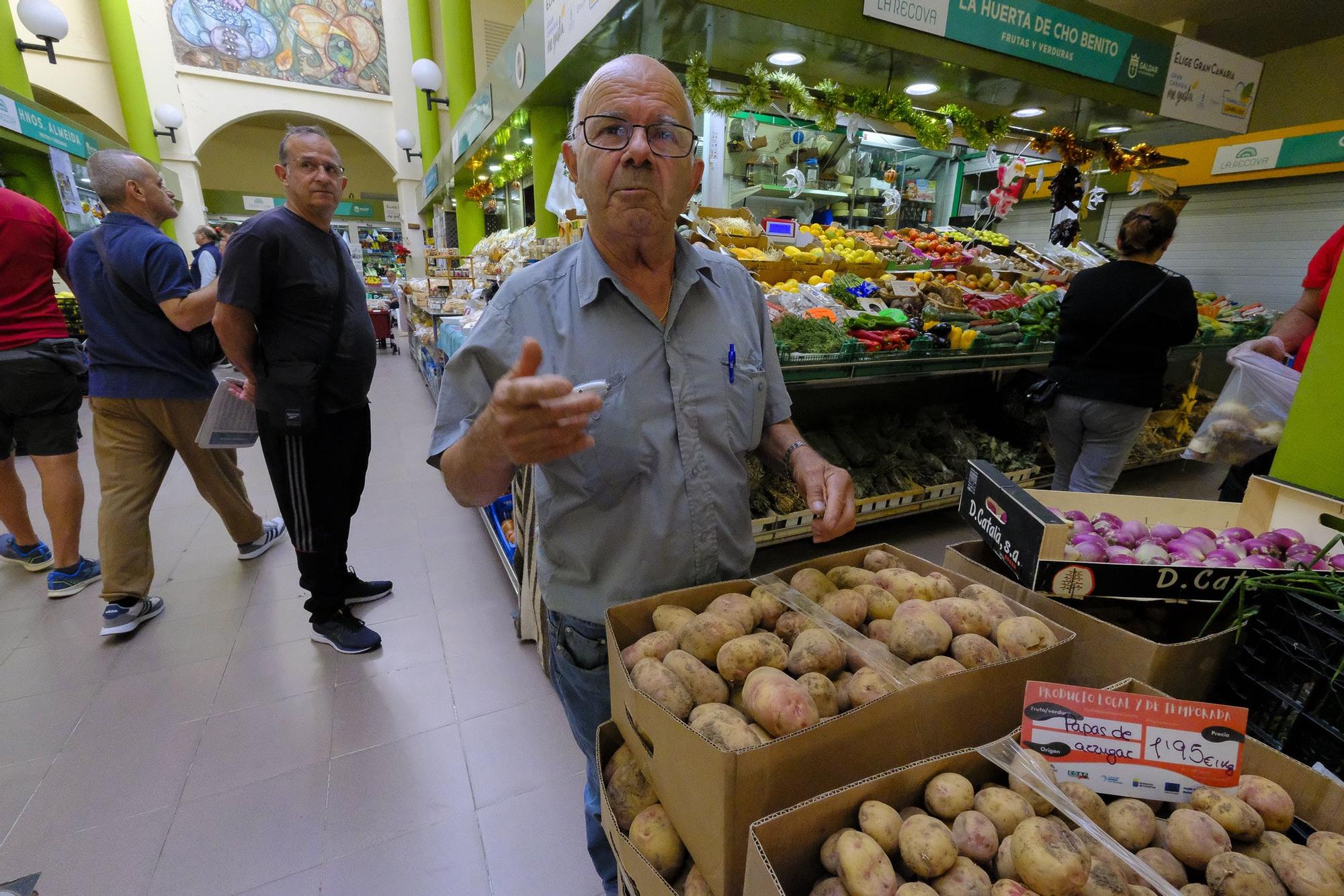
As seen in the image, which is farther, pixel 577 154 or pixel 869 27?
pixel 869 27

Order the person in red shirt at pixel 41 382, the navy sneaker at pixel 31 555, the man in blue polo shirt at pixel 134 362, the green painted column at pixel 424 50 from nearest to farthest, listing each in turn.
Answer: the man in blue polo shirt at pixel 134 362 < the person in red shirt at pixel 41 382 < the navy sneaker at pixel 31 555 < the green painted column at pixel 424 50

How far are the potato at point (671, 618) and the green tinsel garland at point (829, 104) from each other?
2.94 metres

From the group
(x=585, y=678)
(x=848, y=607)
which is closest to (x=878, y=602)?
(x=848, y=607)

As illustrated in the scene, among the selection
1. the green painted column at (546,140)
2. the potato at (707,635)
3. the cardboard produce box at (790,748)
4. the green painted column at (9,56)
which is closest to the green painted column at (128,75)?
the green painted column at (9,56)

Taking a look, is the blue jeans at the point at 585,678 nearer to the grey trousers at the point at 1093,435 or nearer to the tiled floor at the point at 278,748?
the tiled floor at the point at 278,748

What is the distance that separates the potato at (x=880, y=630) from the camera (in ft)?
3.20

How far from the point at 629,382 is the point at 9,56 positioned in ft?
31.1

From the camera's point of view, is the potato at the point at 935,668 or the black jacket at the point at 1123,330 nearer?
the potato at the point at 935,668

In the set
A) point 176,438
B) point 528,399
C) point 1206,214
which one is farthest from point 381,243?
point 528,399

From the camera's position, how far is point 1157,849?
71 cm

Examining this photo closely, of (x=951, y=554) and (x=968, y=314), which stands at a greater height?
(x=968, y=314)

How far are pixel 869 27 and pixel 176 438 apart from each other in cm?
398

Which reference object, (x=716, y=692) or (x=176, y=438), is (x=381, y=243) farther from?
(x=716, y=692)

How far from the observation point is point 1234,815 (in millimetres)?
718
